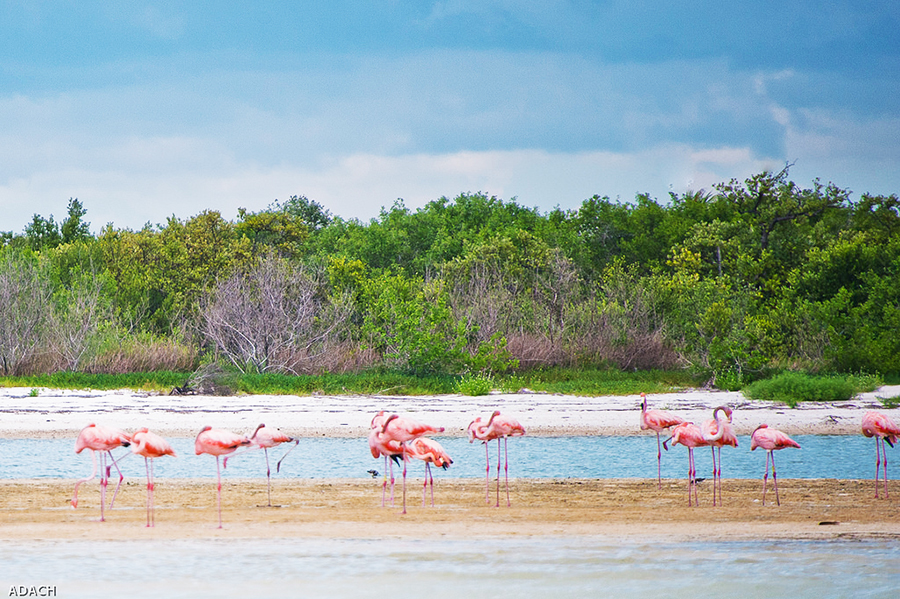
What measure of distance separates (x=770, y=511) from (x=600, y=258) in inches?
1604

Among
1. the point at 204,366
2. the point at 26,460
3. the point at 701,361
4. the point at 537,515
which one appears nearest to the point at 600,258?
the point at 701,361

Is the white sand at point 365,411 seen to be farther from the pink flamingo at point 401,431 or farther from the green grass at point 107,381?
the pink flamingo at point 401,431

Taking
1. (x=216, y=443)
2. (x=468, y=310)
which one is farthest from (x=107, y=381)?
(x=216, y=443)

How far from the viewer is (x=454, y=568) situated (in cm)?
873

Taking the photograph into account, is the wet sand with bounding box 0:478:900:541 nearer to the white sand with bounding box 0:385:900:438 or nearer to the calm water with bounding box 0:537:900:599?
the calm water with bounding box 0:537:900:599

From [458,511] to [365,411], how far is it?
12.6m

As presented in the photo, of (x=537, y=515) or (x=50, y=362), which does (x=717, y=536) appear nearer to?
(x=537, y=515)

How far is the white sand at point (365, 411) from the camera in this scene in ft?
69.2

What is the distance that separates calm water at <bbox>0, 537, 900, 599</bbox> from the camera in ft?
26.7

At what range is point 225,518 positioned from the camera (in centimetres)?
1062

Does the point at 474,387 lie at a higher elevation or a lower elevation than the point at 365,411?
higher

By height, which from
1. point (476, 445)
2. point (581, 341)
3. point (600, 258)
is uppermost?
point (600, 258)

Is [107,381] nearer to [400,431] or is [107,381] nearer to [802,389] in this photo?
[802,389]

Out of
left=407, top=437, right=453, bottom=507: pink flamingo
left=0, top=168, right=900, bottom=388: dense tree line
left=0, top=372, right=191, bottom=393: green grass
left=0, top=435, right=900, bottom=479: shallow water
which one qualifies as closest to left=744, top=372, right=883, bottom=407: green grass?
left=0, top=168, right=900, bottom=388: dense tree line
